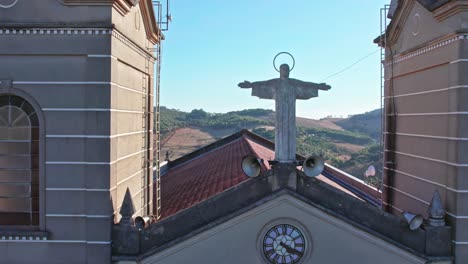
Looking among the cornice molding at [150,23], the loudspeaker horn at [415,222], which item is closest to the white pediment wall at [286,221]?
the loudspeaker horn at [415,222]

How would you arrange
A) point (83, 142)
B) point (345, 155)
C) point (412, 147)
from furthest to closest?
point (345, 155), point (412, 147), point (83, 142)

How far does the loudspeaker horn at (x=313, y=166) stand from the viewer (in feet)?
37.7

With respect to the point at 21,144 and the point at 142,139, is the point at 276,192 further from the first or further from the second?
the point at 21,144

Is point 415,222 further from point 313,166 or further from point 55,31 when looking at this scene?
point 55,31

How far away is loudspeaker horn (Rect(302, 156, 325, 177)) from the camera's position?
1148 cm

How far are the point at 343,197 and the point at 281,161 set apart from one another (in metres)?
1.69

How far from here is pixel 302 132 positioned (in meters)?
110

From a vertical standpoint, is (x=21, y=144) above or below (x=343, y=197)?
above

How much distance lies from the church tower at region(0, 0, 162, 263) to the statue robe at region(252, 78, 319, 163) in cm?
364

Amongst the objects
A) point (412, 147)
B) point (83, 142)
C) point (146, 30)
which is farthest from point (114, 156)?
point (412, 147)

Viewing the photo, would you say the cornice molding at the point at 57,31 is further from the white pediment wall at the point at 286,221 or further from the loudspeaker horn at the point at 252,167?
the white pediment wall at the point at 286,221

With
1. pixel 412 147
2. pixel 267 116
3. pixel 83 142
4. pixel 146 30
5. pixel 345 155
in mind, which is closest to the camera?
pixel 83 142

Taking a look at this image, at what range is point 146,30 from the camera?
→ 14914mm

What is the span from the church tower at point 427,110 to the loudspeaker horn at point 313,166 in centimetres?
301
